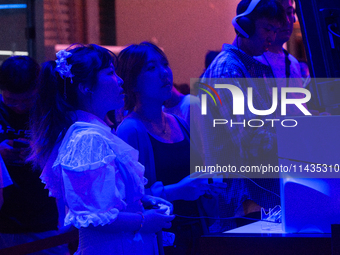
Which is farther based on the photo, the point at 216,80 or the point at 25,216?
the point at 25,216

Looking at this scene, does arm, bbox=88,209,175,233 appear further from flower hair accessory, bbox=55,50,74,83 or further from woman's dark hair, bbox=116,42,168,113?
woman's dark hair, bbox=116,42,168,113

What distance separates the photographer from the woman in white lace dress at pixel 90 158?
103 cm

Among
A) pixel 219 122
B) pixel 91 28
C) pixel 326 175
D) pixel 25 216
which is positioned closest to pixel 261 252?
pixel 326 175

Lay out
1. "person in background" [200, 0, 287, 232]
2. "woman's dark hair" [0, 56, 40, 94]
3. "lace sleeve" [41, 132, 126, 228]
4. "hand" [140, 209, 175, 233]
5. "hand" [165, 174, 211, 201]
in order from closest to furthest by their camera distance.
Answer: "lace sleeve" [41, 132, 126, 228], "hand" [140, 209, 175, 233], "hand" [165, 174, 211, 201], "person in background" [200, 0, 287, 232], "woman's dark hair" [0, 56, 40, 94]

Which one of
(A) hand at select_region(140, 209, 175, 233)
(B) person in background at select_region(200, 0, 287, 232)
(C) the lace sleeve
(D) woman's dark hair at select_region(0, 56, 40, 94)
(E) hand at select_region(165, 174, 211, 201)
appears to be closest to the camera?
(C) the lace sleeve

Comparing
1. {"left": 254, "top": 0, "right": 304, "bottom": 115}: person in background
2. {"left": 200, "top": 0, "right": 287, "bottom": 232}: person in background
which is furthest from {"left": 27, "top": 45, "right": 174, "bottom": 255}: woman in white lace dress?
{"left": 254, "top": 0, "right": 304, "bottom": 115}: person in background

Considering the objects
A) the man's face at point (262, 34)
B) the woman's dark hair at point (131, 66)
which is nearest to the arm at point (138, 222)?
the woman's dark hair at point (131, 66)

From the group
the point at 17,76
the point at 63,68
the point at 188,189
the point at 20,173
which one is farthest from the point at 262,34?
the point at 20,173

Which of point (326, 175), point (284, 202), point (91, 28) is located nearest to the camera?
point (326, 175)

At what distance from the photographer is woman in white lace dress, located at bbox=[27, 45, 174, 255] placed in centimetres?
103

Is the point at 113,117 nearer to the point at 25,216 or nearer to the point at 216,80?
the point at 216,80

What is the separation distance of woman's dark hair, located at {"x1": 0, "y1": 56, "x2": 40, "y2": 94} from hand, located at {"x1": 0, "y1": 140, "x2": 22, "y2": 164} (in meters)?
0.28

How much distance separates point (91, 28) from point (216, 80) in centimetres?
147

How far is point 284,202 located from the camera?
1.08m
